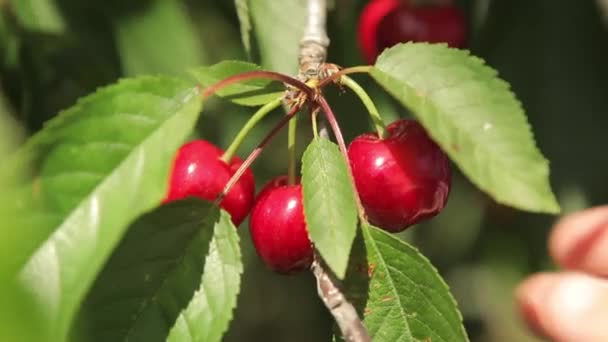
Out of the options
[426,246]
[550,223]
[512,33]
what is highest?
[512,33]

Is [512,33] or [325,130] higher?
[325,130]

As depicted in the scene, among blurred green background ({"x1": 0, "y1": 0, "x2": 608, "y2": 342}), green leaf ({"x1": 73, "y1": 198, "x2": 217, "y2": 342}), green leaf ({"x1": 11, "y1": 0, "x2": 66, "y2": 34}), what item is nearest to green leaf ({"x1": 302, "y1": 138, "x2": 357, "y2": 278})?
green leaf ({"x1": 73, "y1": 198, "x2": 217, "y2": 342})

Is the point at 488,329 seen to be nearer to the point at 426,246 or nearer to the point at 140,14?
the point at 426,246

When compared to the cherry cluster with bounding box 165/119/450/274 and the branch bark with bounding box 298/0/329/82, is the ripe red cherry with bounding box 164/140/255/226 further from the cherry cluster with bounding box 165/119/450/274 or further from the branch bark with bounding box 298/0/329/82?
the branch bark with bounding box 298/0/329/82

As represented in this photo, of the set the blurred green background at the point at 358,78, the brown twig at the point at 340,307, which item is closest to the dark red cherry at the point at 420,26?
the blurred green background at the point at 358,78

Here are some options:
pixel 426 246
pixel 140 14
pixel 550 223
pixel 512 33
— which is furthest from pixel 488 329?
pixel 140 14

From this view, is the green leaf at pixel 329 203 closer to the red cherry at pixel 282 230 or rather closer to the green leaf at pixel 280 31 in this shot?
the red cherry at pixel 282 230

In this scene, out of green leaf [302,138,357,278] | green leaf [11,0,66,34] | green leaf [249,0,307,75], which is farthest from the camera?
green leaf [11,0,66,34]
